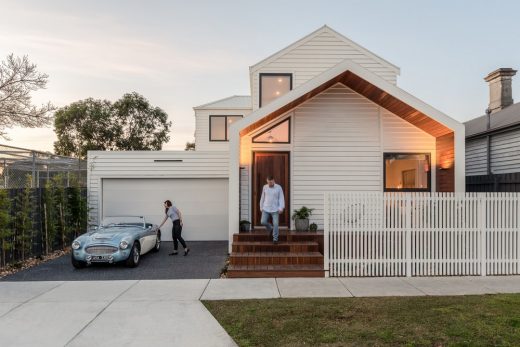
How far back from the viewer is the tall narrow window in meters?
10.9

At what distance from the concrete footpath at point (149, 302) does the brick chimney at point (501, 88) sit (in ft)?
36.3

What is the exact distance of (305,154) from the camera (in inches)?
429

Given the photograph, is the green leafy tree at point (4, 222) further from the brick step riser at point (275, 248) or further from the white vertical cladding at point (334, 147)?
the white vertical cladding at point (334, 147)

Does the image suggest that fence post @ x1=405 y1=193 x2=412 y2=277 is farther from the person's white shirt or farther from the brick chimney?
the brick chimney

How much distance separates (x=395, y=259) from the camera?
310 inches

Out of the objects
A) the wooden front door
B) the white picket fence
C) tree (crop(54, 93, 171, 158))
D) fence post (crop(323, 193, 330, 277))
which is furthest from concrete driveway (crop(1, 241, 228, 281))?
tree (crop(54, 93, 171, 158))

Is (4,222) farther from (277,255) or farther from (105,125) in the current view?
(105,125)

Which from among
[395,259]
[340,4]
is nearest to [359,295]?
[395,259]

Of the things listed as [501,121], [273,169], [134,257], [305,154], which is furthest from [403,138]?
[134,257]

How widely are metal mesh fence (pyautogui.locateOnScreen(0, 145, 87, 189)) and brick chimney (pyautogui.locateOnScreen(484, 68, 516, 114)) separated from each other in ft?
57.5

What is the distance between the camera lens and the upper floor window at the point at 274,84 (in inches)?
492

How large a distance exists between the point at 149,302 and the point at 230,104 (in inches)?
631

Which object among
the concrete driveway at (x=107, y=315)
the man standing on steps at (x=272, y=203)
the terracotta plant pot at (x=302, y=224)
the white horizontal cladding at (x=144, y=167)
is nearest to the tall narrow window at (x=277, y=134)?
the man standing on steps at (x=272, y=203)

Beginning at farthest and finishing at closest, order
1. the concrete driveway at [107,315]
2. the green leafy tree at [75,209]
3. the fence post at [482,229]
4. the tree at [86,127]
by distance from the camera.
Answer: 1. the tree at [86,127]
2. the green leafy tree at [75,209]
3. the fence post at [482,229]
4. the concrete driveway at [107,315]
